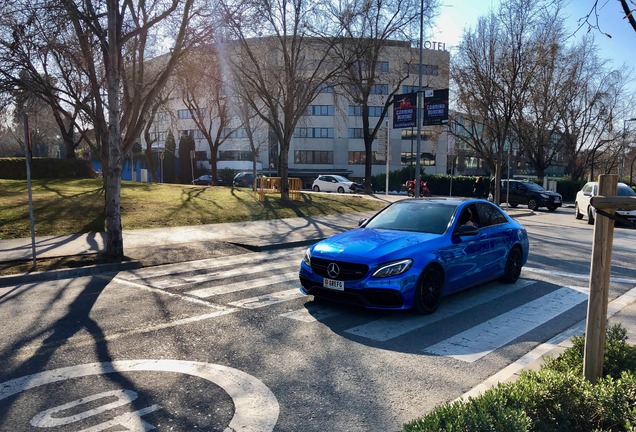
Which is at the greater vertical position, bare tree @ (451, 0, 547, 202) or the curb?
bare tree @ (451, 0, 547, 202)

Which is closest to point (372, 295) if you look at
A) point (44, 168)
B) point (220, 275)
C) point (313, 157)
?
point (220, 275)

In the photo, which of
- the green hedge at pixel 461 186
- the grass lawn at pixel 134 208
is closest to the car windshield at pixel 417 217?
the grass lawn at pixel 134 208

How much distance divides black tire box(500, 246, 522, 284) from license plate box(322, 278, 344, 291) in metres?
3.60

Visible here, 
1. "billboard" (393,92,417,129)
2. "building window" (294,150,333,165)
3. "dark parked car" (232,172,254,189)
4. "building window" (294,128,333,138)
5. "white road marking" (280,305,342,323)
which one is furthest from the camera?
"building window" (294,150,333,165)

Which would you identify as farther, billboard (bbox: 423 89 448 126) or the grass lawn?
billboard (bbox: 423 89 448 126)

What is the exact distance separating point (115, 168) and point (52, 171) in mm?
22507

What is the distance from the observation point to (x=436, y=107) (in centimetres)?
2231

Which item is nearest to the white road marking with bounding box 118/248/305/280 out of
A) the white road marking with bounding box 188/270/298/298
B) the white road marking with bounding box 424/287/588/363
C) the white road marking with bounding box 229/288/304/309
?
the white road marking with bounding box 188/270/298/298

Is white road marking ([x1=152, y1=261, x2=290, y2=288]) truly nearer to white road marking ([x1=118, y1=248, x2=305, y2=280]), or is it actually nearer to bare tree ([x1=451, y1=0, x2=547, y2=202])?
white road marking ([x1=118, y1=248, x2=305, y2=280])

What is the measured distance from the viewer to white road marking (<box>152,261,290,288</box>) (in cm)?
887

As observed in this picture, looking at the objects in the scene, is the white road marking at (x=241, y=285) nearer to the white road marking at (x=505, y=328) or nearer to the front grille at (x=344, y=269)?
the front grille at (x=344, y=269)

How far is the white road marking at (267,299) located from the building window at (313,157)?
60832mm

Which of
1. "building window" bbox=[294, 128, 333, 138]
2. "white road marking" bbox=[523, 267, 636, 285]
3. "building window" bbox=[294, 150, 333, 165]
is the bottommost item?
"white road marking" bbox=[523, 267, 636, 285]

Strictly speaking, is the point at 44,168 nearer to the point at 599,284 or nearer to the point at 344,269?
the point at 344,269
